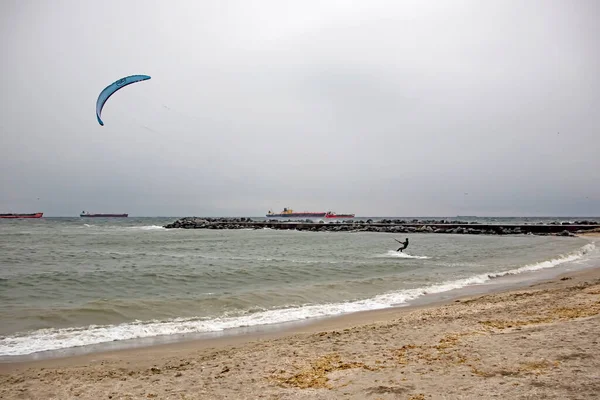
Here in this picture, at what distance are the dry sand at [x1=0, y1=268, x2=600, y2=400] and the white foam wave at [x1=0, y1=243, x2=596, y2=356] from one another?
1.06m

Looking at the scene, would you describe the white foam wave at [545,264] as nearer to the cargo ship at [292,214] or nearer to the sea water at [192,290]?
the sea water at [192,290]

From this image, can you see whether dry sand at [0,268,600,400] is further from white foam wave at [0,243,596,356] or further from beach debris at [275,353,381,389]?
white foam wave at [0,243,596,356]

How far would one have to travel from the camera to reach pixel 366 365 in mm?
5699

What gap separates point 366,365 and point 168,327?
541 cm

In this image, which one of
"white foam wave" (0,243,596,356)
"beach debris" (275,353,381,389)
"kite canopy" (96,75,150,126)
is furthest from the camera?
"kite canopy" (96,75,150,126)

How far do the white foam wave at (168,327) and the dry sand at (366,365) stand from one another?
1055 mm

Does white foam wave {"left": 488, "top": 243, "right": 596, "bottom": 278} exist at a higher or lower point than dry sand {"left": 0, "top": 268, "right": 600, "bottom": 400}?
lower

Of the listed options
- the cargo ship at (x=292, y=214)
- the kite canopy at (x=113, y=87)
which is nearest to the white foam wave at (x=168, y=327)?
the kite canopy at (x=113, y=87)

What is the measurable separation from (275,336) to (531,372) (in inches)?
198

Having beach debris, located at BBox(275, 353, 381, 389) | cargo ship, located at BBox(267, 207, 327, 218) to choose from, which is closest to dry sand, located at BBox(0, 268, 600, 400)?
beach debris, located at BBox(275, 353, 381, 389)

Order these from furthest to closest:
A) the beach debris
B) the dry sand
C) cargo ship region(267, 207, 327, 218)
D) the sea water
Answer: cargo ship region(267, 207, 327, 218), the sea water, the beach debris, the dry sand

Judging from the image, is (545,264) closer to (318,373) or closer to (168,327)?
(168,327)

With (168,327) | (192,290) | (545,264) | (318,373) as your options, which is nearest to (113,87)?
(192,290)

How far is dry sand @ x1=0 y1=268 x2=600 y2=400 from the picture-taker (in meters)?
4.59
